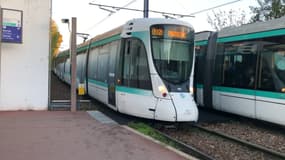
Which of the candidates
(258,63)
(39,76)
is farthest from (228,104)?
(39,76)

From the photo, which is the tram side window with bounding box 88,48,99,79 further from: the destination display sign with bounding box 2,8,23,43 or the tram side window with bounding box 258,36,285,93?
the tram side window with bounding box 258,36,285,93

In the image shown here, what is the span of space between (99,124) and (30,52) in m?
4.17

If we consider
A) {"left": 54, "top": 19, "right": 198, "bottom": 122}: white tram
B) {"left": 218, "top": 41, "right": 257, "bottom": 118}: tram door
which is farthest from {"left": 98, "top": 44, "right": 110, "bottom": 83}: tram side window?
{"left": 218, "top": 41, "right": 257, "bottom": 118}: tram door

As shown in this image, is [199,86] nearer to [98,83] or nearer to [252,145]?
[98,83]

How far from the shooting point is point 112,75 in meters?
12.8

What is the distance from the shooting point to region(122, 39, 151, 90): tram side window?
10.8 meters

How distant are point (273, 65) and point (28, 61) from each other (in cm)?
802

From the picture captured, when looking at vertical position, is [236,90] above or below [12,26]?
below

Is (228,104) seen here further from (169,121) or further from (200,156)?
(200,156)

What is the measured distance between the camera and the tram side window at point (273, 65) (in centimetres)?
1038

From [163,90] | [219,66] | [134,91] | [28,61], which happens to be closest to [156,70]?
[163,90]

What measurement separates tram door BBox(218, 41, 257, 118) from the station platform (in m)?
4.15

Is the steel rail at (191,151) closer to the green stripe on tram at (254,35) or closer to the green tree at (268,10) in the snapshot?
the green stripe on tram at (254,35)

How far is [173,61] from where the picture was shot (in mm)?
10734
